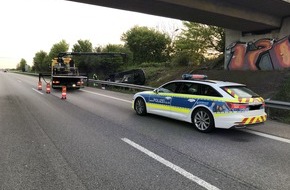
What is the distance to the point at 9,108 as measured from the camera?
12.3 metres

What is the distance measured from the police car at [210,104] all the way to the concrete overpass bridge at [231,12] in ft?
23.5

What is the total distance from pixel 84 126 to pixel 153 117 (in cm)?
270

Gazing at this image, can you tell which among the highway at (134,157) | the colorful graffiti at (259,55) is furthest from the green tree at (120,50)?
the highway at (134,157)

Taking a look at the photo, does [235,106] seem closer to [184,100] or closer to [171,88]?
[184,100]

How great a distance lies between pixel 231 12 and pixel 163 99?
34.8 feet

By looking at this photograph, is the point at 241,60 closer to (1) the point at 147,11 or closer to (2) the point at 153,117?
(1) the point at 147,11

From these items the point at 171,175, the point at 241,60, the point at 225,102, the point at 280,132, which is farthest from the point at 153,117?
the point at 241,60

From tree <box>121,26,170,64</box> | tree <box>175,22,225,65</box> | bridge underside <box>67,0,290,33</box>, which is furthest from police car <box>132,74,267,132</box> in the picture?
tree <box>121,26,170,64</box>

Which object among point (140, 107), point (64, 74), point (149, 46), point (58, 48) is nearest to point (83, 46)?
point (149, 46)

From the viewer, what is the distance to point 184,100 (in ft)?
28.9

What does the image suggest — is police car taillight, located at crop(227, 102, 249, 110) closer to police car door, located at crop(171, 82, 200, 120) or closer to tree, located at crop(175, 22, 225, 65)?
police car door, located at crop(171, 82, 200, 120)

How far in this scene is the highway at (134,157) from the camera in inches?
181

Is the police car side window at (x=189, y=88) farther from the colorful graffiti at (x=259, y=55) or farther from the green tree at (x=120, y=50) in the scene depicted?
the green tree at (x=120, y=50)

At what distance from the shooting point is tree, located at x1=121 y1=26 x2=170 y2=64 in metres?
49.1
